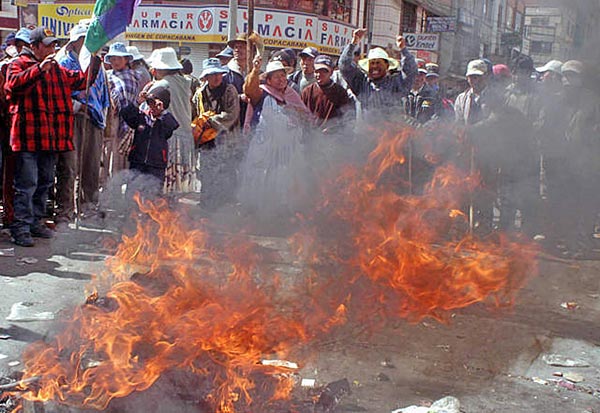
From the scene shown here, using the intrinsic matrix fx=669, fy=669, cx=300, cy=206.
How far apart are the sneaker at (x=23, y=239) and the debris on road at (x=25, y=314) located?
151cm

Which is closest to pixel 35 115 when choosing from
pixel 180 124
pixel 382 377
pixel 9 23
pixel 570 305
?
pixel 180 124

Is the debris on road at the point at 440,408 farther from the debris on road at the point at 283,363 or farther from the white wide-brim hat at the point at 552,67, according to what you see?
the white wide-brim hat at the point at 552,67

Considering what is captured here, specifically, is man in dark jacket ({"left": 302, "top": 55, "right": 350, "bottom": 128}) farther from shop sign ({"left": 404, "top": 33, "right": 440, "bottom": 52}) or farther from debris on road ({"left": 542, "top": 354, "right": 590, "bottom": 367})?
debris on road ({"left": 542, "top": 354, "right": 590, "bottom": 367})

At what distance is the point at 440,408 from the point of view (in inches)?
135

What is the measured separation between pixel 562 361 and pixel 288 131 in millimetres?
4042

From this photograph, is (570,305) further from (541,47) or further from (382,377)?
(382,377)

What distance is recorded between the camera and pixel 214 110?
24.3 feet

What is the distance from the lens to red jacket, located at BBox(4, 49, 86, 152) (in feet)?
19.4

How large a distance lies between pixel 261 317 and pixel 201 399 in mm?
765

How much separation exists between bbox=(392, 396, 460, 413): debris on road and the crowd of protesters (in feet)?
12.2

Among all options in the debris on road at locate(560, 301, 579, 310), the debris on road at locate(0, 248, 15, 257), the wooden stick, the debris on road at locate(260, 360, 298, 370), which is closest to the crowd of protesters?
the debris on road at locate(0, 248, 15, 257)

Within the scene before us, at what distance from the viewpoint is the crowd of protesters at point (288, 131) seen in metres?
6.67

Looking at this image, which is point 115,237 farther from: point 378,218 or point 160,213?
point 378,218

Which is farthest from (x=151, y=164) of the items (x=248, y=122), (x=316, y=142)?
(x=316, y=142)
